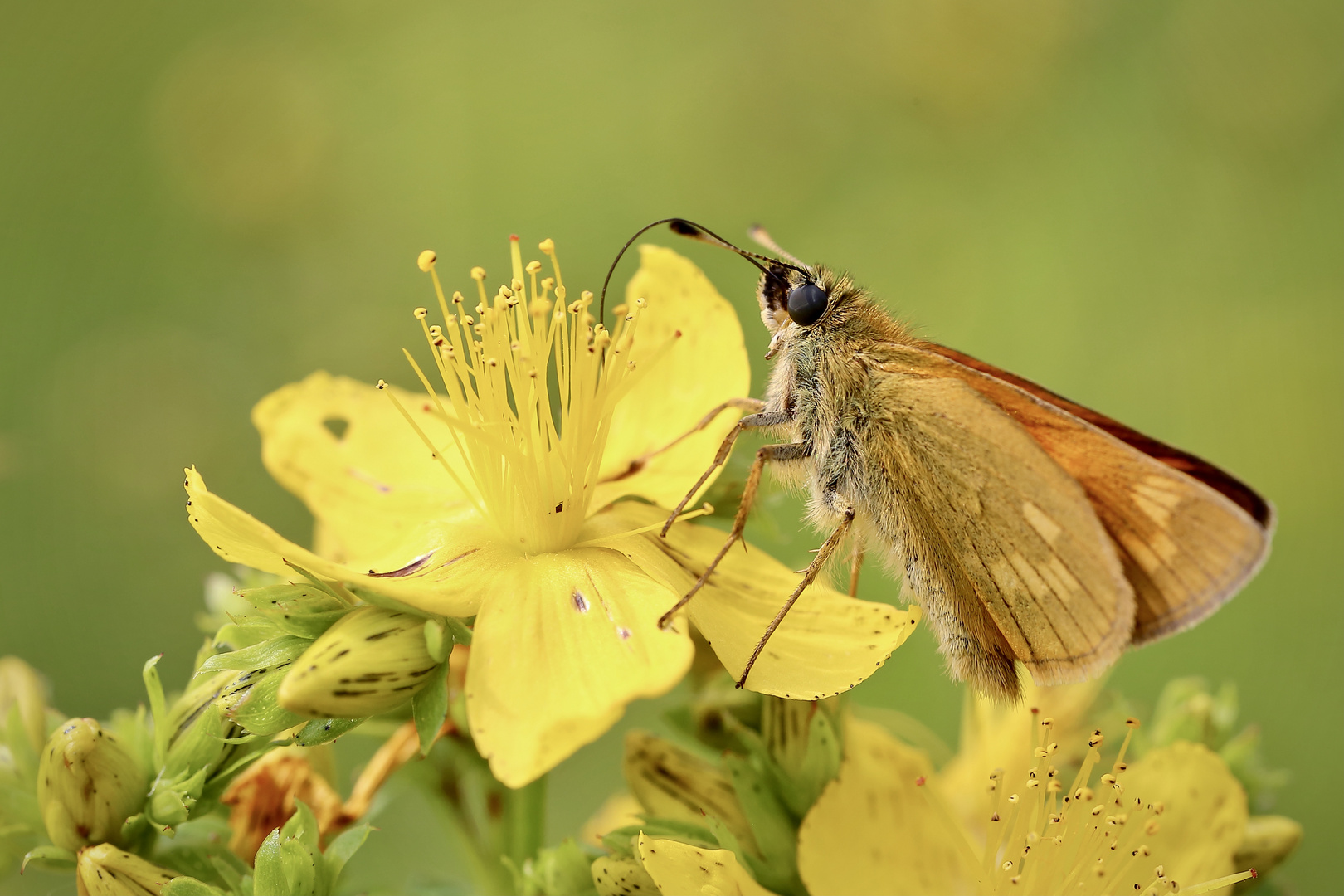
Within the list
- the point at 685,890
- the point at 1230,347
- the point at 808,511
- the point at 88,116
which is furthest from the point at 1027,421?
the point at 88,116

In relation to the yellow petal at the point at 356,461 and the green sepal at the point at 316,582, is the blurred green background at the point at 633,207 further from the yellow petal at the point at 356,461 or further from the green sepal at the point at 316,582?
the green sepal at the point at 316,582

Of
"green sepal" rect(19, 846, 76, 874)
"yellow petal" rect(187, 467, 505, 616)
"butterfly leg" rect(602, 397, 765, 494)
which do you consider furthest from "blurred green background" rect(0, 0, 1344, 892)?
"green sepal" rect(19, 846, 76, 874)

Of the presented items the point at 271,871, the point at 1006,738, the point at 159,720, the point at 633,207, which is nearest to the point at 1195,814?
the point at 1006,738

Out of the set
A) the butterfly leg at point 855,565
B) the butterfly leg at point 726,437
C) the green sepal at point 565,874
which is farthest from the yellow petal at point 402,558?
the butterfly leg at point 855,565

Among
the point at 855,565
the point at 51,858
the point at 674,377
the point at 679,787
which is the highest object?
the point at 674,377

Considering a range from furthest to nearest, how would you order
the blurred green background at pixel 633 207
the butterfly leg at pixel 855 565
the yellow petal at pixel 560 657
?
the blurred green background at pixel 633 207, the butterfly leg at pixel 855 565, the yellow petal at pixel 560 657

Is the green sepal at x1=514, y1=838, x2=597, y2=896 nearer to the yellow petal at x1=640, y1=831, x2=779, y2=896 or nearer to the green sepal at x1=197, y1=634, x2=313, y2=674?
the yellow petal at x1=640, y1=831, x2=779, y2=896

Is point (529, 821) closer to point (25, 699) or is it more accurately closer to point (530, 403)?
point (530, 403)
